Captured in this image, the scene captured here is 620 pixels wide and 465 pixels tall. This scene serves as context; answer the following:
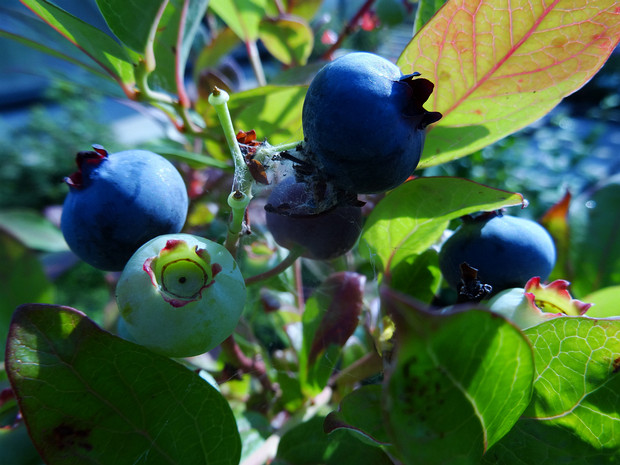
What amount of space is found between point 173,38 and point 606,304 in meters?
0.63

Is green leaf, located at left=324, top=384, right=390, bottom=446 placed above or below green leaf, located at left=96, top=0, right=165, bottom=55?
below

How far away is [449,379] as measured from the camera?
0.32 meters

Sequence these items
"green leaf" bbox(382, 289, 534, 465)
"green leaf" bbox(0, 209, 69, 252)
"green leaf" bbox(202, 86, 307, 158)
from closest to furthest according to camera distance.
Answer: "green leaf" bbox(382, 289, 534, 465) → "green leaf" bbox(202, 86, 307, 158) → "green leaf" bbox(0, 209, 69, 252)

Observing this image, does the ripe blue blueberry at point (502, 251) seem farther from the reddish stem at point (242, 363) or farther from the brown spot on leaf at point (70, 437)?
the brown spot on leaf at point (70, 437)

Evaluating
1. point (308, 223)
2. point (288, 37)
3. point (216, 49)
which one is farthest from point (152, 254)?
point (216, 49)

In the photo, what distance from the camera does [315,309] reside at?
64 centimetres

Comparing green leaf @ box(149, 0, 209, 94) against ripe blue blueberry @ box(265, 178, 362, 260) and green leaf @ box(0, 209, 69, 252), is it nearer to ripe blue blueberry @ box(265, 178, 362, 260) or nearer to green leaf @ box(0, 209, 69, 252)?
ripe blue blueberry @ box(265, 178, 362, 260)

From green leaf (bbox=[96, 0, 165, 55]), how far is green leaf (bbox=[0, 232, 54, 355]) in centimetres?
62

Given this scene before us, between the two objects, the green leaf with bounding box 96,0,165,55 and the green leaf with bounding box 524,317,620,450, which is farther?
the green leaf with bounding box 96,0,165,55

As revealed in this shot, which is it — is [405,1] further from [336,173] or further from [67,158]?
[67,158]

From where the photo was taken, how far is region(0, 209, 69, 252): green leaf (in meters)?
1.21

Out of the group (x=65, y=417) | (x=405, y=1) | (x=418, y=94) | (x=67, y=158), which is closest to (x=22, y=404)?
(x=65, y=417)

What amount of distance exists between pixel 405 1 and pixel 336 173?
1.06m

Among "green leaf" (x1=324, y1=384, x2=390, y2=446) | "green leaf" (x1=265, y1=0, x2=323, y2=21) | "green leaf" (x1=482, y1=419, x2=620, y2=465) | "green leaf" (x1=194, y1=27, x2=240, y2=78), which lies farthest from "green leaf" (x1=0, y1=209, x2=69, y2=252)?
"green leaf" (x1=482, y1=419, x2=620, y2=465)
